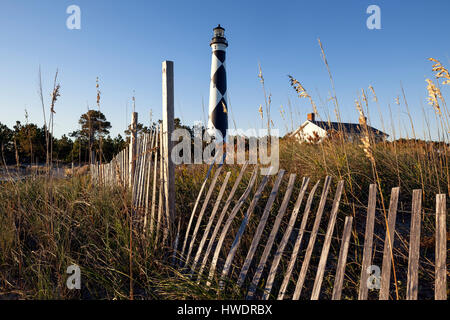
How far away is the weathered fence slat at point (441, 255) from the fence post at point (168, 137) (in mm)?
2180

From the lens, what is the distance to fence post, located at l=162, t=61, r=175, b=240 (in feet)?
9.46

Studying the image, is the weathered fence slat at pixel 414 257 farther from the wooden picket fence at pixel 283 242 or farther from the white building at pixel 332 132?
the white building at pixel 332 132

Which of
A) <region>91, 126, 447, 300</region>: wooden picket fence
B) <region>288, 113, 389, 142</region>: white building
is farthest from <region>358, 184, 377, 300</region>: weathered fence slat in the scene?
<region>288, 113, 389, 142</region>: white building

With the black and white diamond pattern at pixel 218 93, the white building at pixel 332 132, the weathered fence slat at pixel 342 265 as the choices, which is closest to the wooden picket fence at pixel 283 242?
the weathered fence slat at pixel 342 265

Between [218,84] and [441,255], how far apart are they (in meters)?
12.1

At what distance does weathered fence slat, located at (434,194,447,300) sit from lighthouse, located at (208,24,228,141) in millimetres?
11031

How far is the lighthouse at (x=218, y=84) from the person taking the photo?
12457 millimetres

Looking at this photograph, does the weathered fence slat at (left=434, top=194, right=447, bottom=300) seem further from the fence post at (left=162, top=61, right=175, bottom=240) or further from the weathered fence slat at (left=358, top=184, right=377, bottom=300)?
the fence post at (left=162, top=61, right=175, bottom=240)

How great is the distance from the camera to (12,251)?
2.66m

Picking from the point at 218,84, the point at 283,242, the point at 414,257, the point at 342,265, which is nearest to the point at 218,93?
the point at 218,84

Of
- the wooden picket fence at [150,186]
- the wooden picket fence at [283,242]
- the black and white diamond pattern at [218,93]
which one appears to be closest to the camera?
the wooden picket fence at [283,242]

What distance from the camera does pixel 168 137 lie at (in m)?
2.88

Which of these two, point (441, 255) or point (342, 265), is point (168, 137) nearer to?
point (342, 265)
